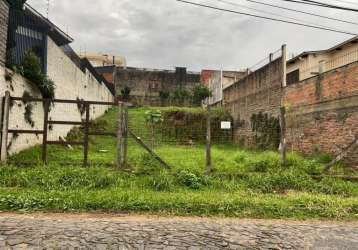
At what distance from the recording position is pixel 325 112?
13141mm

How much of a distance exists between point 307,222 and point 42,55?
36.5 feet

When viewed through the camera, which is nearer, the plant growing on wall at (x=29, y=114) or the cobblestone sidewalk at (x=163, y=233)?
the cobblestone sidewalk at (x=163, y=233)

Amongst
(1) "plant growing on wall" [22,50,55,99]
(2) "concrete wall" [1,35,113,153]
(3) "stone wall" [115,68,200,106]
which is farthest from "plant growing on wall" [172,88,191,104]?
(1) "plant growing on wall" [22,50,55,99]

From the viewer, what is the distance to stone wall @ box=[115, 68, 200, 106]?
4737cm

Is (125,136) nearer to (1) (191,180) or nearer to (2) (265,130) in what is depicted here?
(1) (191,180)

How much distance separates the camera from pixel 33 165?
914cm

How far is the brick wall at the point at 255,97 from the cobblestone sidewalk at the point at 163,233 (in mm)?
12201

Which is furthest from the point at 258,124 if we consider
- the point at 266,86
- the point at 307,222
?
the point at 307,222

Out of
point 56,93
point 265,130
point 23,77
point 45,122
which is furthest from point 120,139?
point 265,130

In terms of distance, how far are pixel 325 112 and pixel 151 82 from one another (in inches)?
1457

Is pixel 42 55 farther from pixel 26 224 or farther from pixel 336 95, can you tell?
pixel 336 95

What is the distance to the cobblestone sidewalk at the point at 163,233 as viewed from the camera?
14.9 feet

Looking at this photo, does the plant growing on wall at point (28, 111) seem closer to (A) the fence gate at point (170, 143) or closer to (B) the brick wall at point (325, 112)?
(A) the fence gate at point (170, 143)

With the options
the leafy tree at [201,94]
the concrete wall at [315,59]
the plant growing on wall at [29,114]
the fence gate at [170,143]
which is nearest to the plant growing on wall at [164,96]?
the leafy tree at [201,94]
